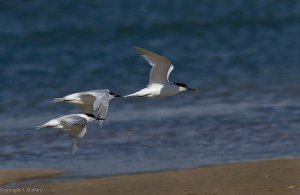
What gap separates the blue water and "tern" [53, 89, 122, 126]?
62 cm

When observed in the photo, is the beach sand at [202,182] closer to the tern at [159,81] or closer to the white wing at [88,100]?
the white wing at [88,100]

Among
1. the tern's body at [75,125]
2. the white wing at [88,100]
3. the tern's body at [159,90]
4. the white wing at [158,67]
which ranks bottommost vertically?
the tern's body at [75,125]

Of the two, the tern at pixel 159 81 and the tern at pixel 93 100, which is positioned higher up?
the tern at pixel 159 81

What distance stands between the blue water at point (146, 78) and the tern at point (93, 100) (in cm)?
62

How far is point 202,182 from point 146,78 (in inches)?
236

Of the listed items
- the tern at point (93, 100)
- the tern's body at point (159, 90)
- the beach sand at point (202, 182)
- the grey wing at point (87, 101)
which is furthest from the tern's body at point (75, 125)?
the tern's body at point (159, 90)

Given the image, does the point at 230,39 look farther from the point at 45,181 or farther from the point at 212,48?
the point at 45,181

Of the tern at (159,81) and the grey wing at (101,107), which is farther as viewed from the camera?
the tern at (159,81)

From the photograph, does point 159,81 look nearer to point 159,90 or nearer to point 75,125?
point 159,90

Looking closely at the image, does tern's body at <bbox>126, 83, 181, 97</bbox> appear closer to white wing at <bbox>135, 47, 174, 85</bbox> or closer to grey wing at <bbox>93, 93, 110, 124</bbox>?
white wing at <bbox>135, 47, 174, 85</bbox>

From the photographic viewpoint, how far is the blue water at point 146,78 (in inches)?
451

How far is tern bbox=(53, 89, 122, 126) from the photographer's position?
10180 mm

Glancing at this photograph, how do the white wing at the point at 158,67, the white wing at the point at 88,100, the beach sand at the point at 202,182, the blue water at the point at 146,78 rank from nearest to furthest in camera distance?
the beach sand at the point at 202,182 < the white wing at the point at 88,100 < the white wing at the point at 158,67 < the blue water at the point at 146,78

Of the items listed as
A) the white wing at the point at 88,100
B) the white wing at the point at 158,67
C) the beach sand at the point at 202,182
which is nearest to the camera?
the beach sand at the point at 202,182
